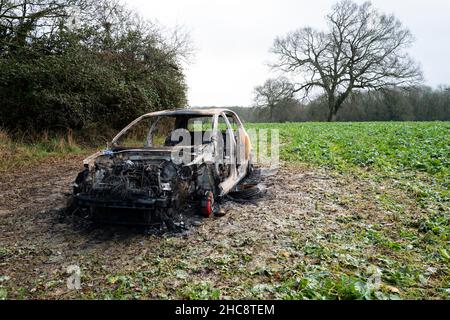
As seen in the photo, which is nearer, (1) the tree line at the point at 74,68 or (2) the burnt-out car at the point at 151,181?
(2) the burnt-out car at the point at 151,181

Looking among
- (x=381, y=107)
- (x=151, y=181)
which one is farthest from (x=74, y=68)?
(x=381, y=107)

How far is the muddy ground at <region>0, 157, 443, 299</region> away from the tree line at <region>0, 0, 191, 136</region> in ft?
18.9

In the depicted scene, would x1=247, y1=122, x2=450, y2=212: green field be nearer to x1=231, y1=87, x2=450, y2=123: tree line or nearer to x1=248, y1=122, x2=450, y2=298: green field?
x1=248, y1=122, x2=450, y2=298: green field

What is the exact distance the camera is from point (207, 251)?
375cm

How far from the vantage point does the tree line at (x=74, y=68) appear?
33.5 feet

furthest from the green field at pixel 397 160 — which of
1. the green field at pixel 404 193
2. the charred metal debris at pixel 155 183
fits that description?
the charred metal debris at pixel 155 183

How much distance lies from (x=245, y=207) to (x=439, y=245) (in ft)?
8.91

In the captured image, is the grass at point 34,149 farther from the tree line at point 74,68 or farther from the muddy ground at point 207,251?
the muddy ground at point 207,251

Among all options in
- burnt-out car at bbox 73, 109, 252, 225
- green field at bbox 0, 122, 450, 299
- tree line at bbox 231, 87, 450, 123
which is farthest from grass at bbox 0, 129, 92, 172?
tree line at bbox 231, 87, 450, 123

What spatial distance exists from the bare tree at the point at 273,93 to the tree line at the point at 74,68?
2432 centimetres

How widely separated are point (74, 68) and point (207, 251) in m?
9.81

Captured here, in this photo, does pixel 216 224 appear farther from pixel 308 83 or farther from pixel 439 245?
pixel 308 83

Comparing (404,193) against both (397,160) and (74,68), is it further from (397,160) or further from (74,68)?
(74,68)

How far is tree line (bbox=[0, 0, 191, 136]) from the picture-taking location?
402 inches
